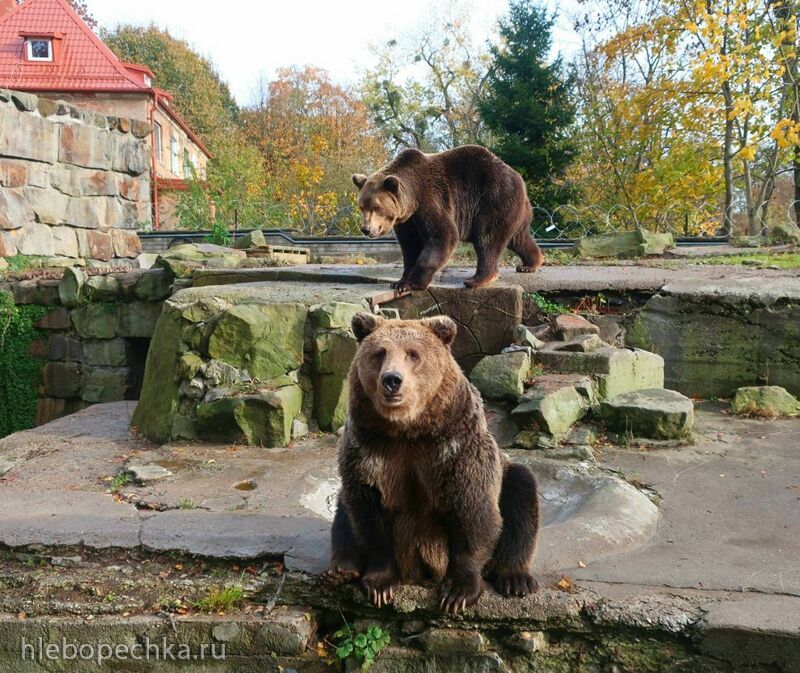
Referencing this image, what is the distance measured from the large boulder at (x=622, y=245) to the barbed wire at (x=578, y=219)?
3.88 metres

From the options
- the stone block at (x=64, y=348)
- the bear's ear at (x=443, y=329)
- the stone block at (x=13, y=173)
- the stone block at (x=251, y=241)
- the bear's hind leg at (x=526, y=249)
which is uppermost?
the stone block at (x=13, y=173)

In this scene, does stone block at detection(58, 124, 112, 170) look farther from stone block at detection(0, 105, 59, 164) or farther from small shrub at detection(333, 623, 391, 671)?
small shrub at detection(333, 623, 391, 671)

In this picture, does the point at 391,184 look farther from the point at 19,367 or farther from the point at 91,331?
the point at 19,367

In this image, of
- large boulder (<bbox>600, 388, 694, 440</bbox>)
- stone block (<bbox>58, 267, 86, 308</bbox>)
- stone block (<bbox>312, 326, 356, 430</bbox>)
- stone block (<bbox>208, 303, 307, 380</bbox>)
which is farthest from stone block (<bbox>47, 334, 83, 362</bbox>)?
large boulder (<bbox>600, 388, 694, 440</bbox>)

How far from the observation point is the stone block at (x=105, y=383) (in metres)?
9.23

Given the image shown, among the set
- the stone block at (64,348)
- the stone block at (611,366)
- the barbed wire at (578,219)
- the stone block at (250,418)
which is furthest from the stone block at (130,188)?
the stone block at (611,366)

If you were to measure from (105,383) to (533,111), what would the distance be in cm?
1534

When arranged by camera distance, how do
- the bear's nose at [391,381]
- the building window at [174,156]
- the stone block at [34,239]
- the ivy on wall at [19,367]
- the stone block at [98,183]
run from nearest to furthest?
1. the bear's nose at [391,381]
2. the ivy on wall at [19,367]
3. the stone block at [34,239]
4. the stone block at [98,183]
5. the building window at [174,156]

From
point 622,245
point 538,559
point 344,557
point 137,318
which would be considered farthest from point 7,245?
point 622,245

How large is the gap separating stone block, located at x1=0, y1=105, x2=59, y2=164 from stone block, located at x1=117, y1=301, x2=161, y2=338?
2723 mm

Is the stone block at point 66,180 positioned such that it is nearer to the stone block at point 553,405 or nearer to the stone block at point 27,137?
the stone block at point 27,137

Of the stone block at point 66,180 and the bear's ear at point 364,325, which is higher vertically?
the stone block at point 66,180

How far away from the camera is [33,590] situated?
3600 millimetres

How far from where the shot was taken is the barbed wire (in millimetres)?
18281
